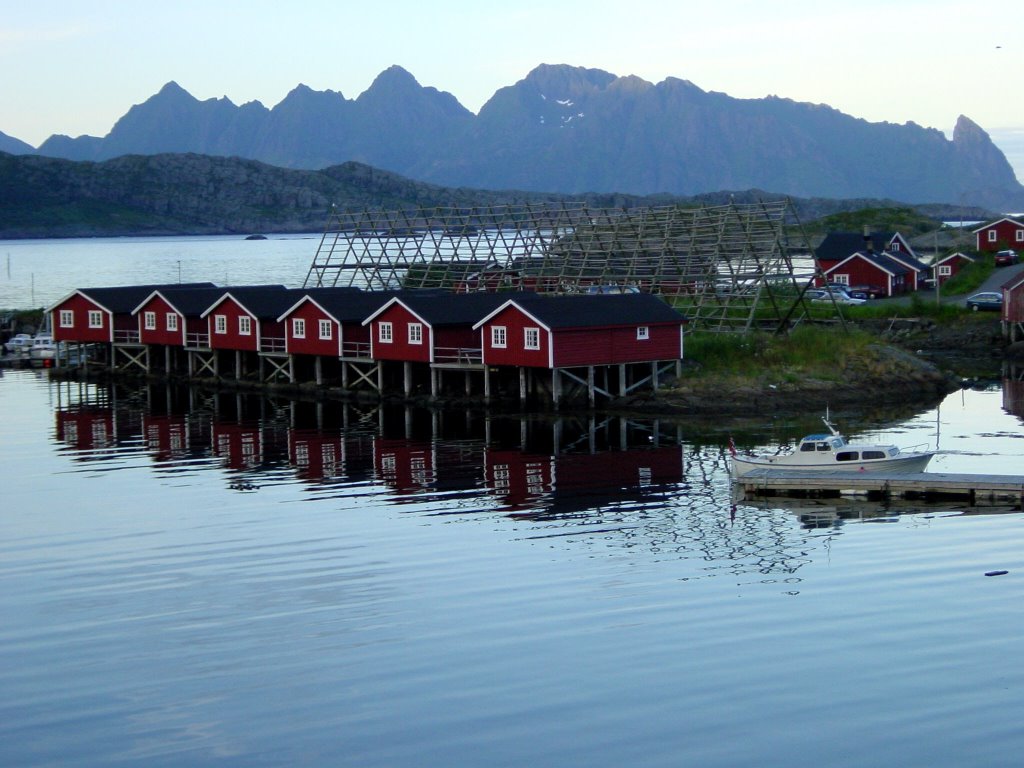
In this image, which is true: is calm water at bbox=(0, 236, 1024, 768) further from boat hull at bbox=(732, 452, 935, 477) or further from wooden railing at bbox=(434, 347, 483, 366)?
wooden railing at bbox=(434, 347, 483, 366)

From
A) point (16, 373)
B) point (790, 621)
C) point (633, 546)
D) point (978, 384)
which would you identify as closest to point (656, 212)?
point (978, 384)

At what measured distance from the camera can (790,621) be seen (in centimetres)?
3042

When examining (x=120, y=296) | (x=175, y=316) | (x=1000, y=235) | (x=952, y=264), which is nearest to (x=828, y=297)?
(x=952, y=264)

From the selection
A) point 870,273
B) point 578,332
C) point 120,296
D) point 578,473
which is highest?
point 870,273

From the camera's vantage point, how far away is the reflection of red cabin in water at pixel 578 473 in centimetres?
4609

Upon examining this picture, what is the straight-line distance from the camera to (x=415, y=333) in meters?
67.6

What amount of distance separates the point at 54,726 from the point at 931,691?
1546 cm

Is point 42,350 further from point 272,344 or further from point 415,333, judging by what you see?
point 415,333

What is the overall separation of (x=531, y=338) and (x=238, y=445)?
44.0ft

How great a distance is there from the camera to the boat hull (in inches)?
1752

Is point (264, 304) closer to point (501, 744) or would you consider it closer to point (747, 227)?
point (747, 227)

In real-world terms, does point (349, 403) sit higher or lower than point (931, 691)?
higher

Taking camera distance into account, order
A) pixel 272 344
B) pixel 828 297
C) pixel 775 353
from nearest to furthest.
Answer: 1. pixel 775 353
2. pixel 272 344
3. pixel 828 297

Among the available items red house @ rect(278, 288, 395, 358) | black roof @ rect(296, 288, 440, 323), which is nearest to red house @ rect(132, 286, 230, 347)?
red house @ rect(278, 288, 395, 358)
